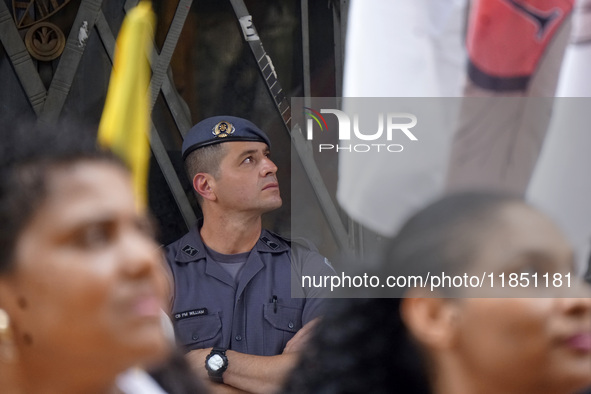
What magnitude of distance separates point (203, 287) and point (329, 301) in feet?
4.52

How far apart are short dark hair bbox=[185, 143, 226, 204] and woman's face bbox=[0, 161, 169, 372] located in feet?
7.27

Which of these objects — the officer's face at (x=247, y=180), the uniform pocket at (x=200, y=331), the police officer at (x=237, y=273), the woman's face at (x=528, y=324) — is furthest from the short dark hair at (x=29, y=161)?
the officer's face at (x=247, y=180)

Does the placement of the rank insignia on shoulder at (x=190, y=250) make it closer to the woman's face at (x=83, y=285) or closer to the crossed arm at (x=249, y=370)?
the crossed arm at (x=249, y=370)

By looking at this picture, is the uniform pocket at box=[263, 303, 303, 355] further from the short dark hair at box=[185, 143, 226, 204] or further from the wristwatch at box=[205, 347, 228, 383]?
the short dark hair at box=[185, 143, 226, 204]

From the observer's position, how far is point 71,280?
132 cm

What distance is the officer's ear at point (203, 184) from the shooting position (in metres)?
3.62

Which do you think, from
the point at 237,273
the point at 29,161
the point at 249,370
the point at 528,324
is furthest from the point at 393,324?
the point at 237,273

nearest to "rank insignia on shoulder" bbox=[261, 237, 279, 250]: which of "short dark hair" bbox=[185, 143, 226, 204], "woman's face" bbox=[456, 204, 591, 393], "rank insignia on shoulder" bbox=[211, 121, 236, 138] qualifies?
"short dark hair" bbox=[185, 143, 226, 204]

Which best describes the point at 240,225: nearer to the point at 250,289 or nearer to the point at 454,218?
the point at 250,289

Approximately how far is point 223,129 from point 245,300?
2.81 feet

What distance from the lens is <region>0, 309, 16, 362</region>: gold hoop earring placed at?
140 centimetres

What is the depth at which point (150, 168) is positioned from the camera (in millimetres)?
4250

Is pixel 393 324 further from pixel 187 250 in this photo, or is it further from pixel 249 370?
pixel 187 250

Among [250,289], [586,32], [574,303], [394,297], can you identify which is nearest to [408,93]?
[586,32]
